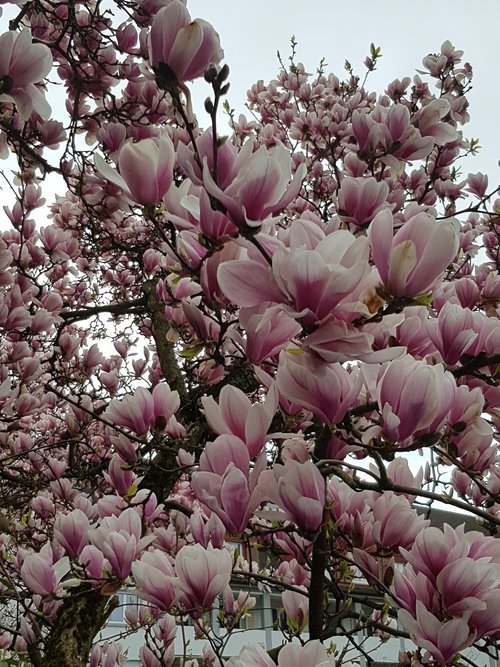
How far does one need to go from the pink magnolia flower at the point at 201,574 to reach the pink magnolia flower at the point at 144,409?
15.2 inches

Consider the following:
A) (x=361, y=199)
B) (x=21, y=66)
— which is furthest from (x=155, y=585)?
(x=21, y=66)

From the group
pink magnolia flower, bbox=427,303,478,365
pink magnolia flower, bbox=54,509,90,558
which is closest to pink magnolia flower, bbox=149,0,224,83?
pink magnolia flower, bbox=427,303,478,365

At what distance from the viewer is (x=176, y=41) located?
89 cm

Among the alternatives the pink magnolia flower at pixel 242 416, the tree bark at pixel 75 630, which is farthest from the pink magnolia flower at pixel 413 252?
the tree bark at pixel 75 630

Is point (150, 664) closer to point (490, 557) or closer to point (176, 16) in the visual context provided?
point (490, 557)

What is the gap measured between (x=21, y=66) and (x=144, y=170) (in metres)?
0.47

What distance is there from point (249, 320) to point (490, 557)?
494mm

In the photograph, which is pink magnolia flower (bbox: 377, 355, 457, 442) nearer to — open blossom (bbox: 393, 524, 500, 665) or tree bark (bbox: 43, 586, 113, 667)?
open blossom (bbox: 393, 524, 500, 665)

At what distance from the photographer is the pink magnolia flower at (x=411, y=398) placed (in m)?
0.79

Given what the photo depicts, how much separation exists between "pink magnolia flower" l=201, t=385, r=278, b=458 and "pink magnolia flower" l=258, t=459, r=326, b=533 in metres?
0.05

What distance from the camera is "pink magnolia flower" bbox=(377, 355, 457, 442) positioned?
79 cm

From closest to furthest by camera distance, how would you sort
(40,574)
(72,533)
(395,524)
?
(395,524) → (40,574) → (72,533)

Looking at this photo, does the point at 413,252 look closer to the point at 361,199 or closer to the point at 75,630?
the point at 361,199

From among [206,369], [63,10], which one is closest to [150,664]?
[206,369]
